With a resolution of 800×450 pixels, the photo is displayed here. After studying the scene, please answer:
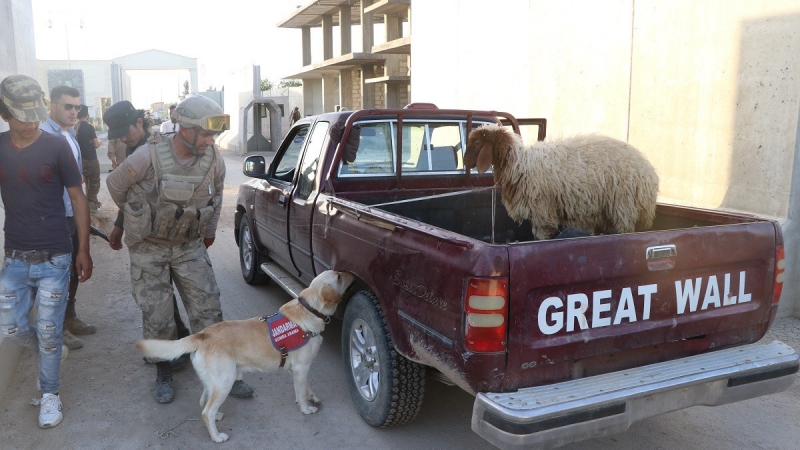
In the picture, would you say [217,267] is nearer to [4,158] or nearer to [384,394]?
[4,158]

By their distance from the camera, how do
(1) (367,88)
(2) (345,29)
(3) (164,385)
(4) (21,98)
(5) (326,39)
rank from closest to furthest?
(4) (21,98), (3) (164,385), (1) (367,88), (2) (345,29), (5) (326,39)

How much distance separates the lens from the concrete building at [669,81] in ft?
18.4

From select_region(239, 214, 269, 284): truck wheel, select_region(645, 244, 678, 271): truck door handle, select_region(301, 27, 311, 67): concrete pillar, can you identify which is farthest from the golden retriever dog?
select_region(301, 27, 311, 67): concrete pillar

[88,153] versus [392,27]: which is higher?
[392,27]

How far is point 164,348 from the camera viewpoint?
3484 mm

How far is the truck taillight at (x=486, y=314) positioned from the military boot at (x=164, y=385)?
2.35 m

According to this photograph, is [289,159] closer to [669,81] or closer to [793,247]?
[669,81]

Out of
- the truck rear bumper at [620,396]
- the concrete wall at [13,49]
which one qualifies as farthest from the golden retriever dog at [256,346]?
the concrete wall at [13,49]

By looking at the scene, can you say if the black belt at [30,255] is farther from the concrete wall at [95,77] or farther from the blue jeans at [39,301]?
the concrete wall at [95,77]

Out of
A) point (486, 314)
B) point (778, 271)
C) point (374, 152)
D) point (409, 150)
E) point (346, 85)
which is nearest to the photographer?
point (486, 314)

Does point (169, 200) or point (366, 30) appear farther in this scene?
point (366, 30)

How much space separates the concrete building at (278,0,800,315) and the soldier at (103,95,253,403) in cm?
478

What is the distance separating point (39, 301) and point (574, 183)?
3328 millimetres

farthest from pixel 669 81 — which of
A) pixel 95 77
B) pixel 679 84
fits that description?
pixel 95 77
